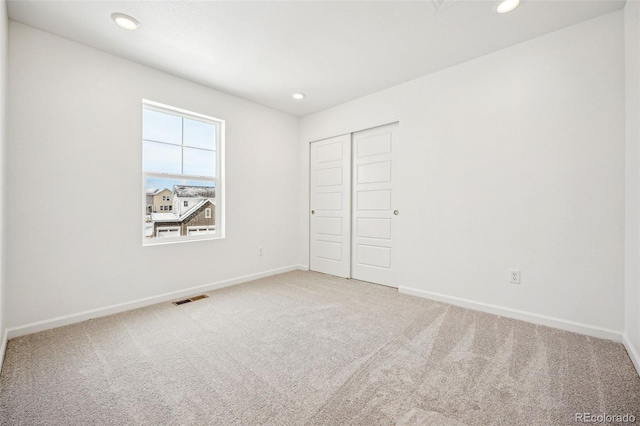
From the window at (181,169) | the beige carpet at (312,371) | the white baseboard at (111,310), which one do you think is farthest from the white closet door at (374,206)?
the window at (181,169)

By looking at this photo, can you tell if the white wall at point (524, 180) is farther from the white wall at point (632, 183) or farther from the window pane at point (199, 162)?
the window pane at point (199, 162)

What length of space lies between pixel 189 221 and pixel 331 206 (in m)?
2.00

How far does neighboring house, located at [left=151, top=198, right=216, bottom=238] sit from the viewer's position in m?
3.17

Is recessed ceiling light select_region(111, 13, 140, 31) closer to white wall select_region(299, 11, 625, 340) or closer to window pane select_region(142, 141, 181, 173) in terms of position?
window pane select_region(142, 141, 181, 173)

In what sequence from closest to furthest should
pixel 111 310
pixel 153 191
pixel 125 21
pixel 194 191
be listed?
1. pixel 125 21
2. pixel 111 310
3. pixel 153 191
4. pixel 194 191

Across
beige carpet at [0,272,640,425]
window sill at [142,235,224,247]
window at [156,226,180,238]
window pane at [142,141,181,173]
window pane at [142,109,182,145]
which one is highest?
window pane at [142,109,182,145]

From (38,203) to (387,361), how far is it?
3.07 m

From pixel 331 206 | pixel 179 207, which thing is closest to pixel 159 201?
pixel 179 207

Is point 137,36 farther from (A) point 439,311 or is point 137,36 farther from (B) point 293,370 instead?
(A) point 439,311

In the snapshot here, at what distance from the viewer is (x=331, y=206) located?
4293 mm

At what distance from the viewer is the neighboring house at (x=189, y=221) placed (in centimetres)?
317

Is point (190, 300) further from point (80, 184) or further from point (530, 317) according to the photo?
point (530, 317)

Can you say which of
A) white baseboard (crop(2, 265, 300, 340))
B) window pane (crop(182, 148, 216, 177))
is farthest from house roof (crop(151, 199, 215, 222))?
white baseboard (crop(2, 265, 300, 340))

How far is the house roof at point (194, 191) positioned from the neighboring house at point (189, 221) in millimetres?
76
